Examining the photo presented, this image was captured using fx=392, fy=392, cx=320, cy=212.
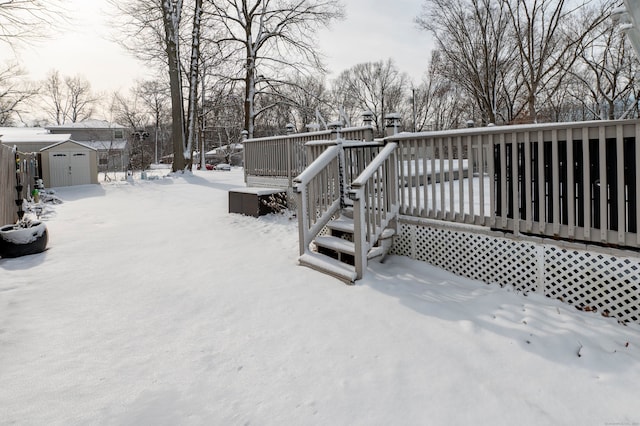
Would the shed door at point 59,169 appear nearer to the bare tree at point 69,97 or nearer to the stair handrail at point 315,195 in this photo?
the stair handrail at point 315,195

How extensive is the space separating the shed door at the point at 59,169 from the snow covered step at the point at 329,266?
643 inches

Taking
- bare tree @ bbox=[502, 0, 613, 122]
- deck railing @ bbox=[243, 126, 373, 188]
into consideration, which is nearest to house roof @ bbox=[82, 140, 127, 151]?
deck railing @ bbox=[243, 126, 373, 188]

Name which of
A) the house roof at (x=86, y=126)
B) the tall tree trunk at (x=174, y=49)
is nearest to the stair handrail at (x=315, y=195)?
the tall tree trunk at (x=174, y=49)

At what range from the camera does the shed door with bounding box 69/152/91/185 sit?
17.2 metres

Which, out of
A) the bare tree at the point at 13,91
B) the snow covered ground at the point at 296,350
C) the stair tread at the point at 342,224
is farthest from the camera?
the bare tree at the point at 13,91

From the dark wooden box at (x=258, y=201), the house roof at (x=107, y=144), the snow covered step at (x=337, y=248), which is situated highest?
the house roof at (x=107, y=144)

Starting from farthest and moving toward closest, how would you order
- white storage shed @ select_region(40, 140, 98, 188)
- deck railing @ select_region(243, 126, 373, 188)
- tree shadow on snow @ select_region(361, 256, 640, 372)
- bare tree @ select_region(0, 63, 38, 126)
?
1. bare tree @ select_region(0, 63, 38, 126)
2. white storage shed @ select_region(40, 140, 98, 188)
3. deck railing @ select_region(243, 126, 373, 188)
4. tree shadow on snow @ select_region(361, 256, 640, 372)

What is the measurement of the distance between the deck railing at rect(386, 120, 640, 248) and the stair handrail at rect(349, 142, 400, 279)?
2.32ft

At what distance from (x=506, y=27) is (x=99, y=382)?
19536mm

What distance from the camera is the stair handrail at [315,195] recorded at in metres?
4.76

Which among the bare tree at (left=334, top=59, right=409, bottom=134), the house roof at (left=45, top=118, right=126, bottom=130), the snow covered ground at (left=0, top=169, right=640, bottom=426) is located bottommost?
the snow covered ground at (left=0, top=169, right=640, bottom=426)

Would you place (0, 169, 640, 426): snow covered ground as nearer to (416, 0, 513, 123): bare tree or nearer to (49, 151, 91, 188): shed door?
(49, 151, 91, 188): shed door

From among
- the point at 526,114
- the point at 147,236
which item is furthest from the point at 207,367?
the point at 526,114

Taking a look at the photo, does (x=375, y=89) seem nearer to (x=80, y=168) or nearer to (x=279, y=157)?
(x=80, y=168)
